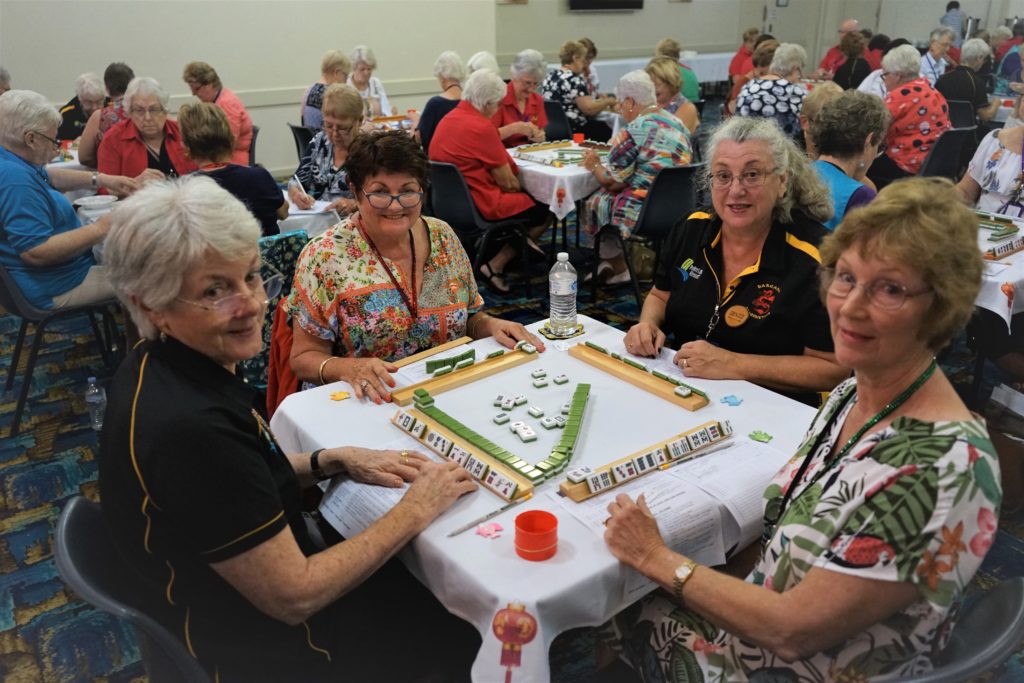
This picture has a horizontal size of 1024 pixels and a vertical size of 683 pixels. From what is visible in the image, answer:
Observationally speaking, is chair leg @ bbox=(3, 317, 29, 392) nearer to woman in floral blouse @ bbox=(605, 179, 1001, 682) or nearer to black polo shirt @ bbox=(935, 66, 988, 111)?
woman in floral blouse @ bbox=(605, 179, 1001, 682)

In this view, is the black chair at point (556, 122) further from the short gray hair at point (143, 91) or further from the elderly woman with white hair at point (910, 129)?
the short gray hair at point (143, 91)

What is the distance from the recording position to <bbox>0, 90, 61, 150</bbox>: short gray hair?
3.52 m

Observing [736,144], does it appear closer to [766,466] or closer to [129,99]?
[766,466]

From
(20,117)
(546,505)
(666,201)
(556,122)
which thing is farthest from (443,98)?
(546,505)

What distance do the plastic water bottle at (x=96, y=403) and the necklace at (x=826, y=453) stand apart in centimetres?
329

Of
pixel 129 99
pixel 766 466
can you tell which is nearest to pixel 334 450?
pixel 766 466

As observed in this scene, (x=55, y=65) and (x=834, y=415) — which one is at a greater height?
(x=55, y=65)

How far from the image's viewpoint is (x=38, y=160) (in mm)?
3678

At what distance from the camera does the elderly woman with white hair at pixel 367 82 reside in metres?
7.45

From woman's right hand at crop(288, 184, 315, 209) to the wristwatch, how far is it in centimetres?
359

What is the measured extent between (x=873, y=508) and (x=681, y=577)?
360 mm

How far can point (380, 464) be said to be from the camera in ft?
5.38

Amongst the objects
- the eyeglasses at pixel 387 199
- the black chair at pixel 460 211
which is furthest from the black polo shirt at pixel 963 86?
the eyeglasses at pixel 387 199

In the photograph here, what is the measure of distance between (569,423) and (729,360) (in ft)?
1.89
